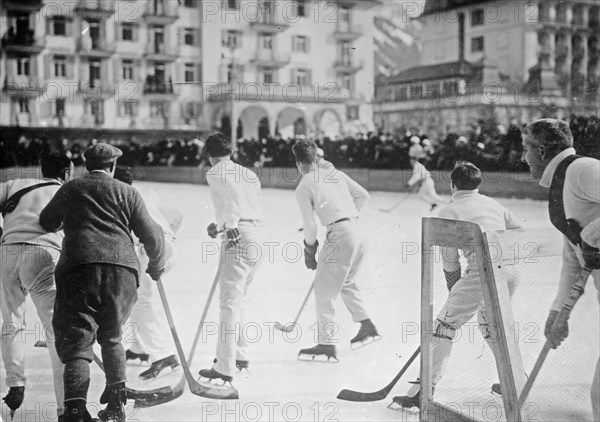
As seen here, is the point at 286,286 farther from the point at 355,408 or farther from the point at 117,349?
the point at 117,349

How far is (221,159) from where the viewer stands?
13.3 feet

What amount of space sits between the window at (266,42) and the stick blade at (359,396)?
2.21 meters

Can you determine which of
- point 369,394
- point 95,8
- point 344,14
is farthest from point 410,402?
point 95,8

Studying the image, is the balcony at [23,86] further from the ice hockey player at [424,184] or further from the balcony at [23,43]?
the ice hockey player at [424,184]

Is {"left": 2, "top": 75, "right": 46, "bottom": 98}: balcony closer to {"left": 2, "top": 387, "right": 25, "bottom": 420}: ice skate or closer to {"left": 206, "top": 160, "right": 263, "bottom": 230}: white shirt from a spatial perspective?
{"left": 206, "top": 160, "right": 263, "bottom": 230}: white shirt

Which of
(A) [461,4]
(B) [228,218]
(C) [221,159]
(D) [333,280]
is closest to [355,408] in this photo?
(D) [333,280]

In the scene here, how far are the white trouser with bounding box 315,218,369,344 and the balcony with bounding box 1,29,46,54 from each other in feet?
7.19

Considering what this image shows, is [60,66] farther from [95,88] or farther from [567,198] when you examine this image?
[567,198]

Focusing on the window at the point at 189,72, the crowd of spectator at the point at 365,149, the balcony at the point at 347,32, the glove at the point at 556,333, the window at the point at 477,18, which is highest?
the window at the point at 477,18

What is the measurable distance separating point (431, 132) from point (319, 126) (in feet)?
3.19

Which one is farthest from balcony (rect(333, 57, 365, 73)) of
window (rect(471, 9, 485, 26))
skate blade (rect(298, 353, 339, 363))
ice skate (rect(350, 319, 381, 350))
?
skate blade (rect(298, 353, 339, 363))

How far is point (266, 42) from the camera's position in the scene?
4.11 m

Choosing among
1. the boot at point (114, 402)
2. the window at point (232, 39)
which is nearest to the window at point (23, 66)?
the window at point (232, 39)

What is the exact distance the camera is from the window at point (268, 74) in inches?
165
